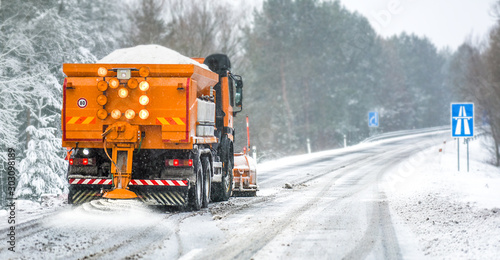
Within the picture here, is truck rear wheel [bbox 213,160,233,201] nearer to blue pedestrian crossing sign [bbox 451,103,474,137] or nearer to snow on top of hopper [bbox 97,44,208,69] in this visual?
snow on top of hopper [bbox 97,44,208,69]

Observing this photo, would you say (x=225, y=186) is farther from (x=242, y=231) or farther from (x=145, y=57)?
(x=242, y=231)

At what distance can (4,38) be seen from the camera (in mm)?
23172

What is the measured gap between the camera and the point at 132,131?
10.6 metres

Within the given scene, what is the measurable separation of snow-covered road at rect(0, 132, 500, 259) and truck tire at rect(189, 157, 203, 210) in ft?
0.96

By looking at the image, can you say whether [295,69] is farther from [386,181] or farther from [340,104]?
[386,181]

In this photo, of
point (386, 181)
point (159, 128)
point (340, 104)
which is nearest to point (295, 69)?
point (340, 104)

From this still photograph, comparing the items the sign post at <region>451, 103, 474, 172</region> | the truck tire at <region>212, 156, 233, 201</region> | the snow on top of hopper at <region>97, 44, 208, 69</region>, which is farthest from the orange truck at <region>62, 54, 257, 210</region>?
the sign post at <region>451, 103, 474, 172</region>

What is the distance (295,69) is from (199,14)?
21604 millimetres

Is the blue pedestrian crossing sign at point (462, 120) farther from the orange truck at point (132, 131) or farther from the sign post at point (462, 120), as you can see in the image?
the orange truck at point (132, 131)

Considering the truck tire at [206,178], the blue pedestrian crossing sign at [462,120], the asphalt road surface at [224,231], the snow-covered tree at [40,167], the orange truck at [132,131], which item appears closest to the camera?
the asphalt road surface at [224,231]

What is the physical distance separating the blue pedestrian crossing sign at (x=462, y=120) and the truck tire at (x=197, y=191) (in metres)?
11.7

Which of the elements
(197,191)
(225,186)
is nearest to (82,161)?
(197,191)

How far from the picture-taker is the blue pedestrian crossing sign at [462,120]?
20688 mm

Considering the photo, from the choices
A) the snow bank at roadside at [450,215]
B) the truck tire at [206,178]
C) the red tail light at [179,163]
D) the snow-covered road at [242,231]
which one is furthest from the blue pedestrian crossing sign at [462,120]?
the red tail light at [179,163]
